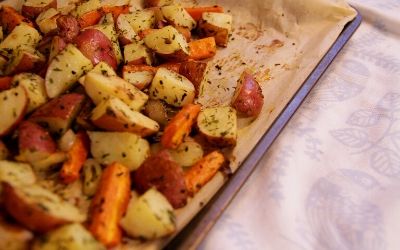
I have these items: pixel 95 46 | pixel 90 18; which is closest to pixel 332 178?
pixel 95 46

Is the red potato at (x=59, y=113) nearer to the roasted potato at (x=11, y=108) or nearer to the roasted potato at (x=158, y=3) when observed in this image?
the roasted potato at (x=11, y=108)

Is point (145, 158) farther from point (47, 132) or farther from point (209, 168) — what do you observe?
point (47, 132)

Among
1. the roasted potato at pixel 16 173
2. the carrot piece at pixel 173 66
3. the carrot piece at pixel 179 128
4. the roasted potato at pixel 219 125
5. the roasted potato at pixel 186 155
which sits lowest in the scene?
the roasted potato at pixel 16 173

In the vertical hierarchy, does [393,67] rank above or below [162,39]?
above

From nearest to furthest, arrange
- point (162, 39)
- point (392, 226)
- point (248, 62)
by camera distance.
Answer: point (392, 226), point (162, 39), point (248, 62)

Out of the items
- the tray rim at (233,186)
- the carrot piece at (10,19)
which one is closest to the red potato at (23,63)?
the carrot piece at (10,19)

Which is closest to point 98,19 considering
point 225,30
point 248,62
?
point 225,30

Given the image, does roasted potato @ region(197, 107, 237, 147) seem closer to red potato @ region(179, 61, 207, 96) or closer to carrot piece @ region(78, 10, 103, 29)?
red potato @ region(179, 61, 207, 96)
